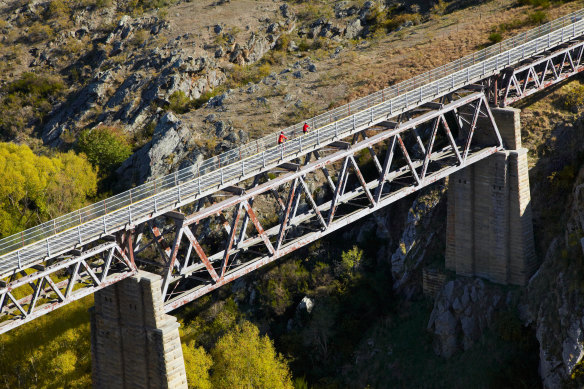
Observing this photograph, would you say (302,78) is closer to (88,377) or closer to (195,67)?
(195,67)

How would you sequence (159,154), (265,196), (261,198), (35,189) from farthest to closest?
(159,154) < (35,189) < (265,196) < (261,198)

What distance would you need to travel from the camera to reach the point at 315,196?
5034 centimetres

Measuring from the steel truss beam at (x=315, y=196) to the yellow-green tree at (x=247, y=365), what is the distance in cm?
420

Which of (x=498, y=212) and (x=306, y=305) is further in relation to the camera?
(x=306, y=305)

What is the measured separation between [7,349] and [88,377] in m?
4.95

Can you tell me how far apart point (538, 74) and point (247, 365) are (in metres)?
24.8

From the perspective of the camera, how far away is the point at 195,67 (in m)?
68.4

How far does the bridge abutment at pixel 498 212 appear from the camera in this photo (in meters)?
39.8

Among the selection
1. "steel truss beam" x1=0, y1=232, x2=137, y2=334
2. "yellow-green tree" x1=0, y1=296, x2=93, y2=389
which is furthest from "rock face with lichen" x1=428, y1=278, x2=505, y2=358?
"yellow-green tree" x1=0, y1=296, x2=93, y2=389

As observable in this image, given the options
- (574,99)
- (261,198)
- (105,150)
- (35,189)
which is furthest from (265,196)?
(574,99)

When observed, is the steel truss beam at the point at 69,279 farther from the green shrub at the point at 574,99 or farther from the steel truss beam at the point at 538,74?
the green shrub at the point at 574,99

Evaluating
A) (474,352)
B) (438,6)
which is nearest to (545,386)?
(474,352)

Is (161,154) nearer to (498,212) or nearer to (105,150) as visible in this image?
(105,150)

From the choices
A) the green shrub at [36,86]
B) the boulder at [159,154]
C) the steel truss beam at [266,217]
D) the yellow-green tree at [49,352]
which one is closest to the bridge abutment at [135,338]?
the steel truss beam at [266,217]
